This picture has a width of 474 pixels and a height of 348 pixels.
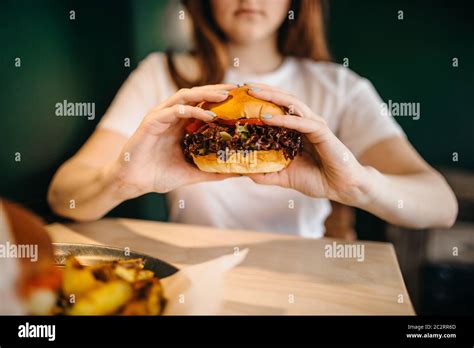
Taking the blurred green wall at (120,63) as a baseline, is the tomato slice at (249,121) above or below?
below

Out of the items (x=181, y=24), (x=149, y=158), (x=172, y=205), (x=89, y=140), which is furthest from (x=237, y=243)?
(x=181, y=24)

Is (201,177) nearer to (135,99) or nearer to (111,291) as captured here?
(135,99)

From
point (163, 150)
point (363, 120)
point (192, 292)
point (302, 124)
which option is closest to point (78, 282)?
point (192, 292)

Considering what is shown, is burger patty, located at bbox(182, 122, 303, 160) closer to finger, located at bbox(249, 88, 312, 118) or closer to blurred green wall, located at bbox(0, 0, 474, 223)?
finger, located at bbox(249, 88, 312, 118)

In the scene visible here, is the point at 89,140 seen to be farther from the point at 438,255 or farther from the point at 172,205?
the point at 438,255

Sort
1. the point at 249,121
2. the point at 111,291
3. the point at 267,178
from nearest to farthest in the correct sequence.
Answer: the point at 111,291
the point at 249,121
the point at 267,178

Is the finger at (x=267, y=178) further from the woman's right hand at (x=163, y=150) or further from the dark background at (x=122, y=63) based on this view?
the dark background at (x=122, y=63)

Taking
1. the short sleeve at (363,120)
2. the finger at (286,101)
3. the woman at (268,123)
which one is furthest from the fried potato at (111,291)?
the short sleeve at (363,120)
